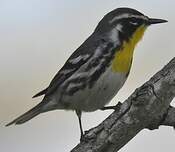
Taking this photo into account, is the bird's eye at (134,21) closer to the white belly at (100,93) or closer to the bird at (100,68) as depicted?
the bird at (100,68)

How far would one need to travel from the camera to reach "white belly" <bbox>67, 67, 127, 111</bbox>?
376cm

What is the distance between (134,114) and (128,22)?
4.21 feet

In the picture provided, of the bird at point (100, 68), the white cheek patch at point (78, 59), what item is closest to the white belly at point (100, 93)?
the bird at point (100, 68)

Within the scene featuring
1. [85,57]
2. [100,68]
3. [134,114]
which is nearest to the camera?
[134,114]

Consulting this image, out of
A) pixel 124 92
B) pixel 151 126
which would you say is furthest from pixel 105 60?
pixel 124 92

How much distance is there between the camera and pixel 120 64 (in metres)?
3.78

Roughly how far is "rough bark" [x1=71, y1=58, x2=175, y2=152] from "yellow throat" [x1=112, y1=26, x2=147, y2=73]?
2.88ft

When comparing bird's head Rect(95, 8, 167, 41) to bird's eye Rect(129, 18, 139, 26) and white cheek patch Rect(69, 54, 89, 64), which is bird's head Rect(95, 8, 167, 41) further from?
white cheek patch Rect(69, 54, 89, 64)

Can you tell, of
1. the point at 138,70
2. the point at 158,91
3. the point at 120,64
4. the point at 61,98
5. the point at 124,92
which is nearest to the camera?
the point at 158,91

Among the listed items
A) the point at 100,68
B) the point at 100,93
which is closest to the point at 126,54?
the point at 100,68

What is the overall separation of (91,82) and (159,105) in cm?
101

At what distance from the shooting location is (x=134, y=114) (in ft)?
9.35

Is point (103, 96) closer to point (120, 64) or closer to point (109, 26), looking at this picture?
point (120, 64)

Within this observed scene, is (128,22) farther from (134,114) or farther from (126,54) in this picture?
(134,114)
